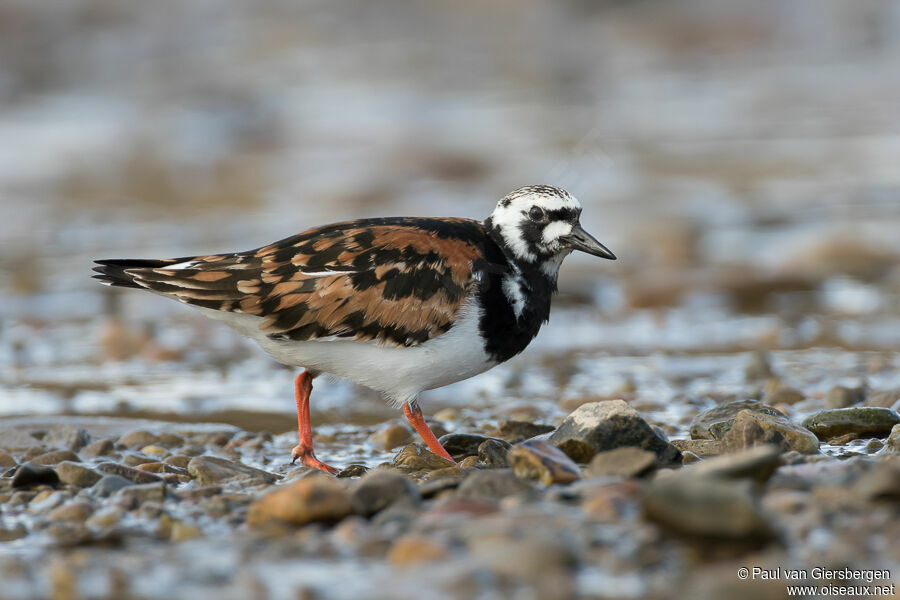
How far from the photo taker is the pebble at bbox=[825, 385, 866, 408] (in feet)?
16.4

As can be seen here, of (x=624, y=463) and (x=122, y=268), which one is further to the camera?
(x=122, y=268)

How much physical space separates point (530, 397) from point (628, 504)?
2.57 metres

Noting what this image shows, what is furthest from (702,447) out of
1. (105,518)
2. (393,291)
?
(105,518)

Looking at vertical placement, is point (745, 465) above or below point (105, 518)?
above

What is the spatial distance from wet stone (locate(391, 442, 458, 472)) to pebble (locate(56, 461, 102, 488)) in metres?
1.10

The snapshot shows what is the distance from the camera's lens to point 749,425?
159 inches

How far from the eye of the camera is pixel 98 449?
468 cm

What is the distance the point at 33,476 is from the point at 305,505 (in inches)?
47.5

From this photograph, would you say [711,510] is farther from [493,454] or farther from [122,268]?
[122,268]

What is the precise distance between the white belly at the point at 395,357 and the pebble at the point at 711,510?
4.86 feet

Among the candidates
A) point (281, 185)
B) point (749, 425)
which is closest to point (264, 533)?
point (749, 425)

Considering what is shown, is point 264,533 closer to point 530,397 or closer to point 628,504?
point 628,504

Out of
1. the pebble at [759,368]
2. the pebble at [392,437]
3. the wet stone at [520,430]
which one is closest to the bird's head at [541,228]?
the wet stone at [520,430]

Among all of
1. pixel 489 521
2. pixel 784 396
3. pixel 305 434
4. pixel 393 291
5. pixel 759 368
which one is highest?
pixel 393 291
